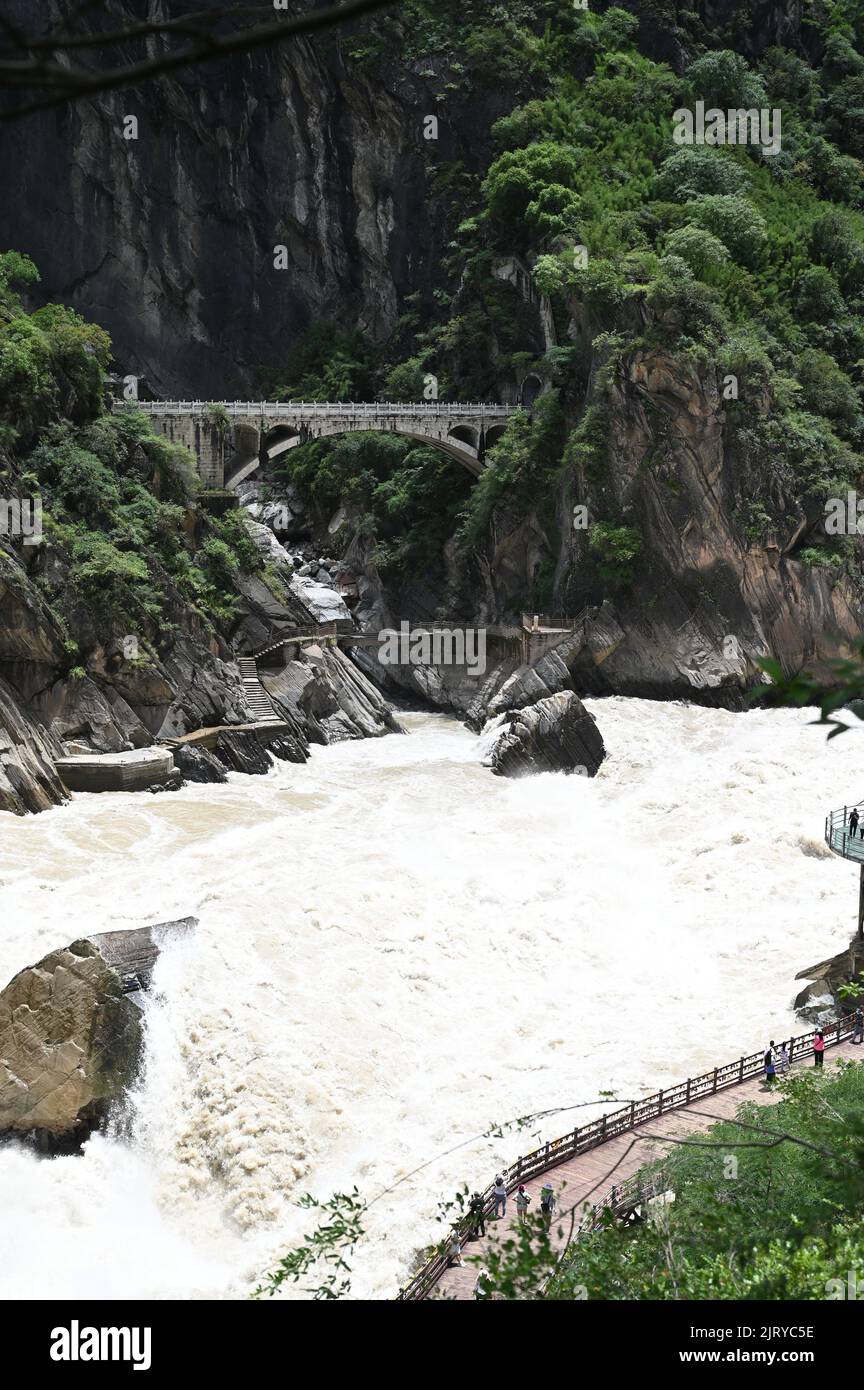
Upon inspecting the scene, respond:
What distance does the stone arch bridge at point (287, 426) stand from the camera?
57625 millimetres

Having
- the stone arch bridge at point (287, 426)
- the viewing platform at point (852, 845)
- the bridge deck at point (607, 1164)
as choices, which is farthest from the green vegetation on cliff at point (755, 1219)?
the stone arch bridge at point (287, 426)

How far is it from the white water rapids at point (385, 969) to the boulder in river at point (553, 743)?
92 centimetres

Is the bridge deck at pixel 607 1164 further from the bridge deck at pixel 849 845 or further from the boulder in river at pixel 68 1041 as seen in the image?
the boulder in river at pixel 68 1041

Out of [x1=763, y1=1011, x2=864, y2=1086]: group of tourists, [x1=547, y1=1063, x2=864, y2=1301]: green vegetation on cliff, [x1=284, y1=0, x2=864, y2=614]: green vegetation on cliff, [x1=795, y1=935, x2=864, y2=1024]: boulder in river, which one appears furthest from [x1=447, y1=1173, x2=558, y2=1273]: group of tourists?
[x1=284, y1=0, x2=864, y2=614]: green vegetation on cliff

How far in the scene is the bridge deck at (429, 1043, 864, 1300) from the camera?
15580mm

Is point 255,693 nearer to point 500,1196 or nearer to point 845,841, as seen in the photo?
point 845,841

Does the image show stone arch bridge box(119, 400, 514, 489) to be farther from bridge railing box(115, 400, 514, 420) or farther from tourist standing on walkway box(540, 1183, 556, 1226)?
tourist standing on walkway box(540, 1183, 556, 1226)

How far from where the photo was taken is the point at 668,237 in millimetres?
56906

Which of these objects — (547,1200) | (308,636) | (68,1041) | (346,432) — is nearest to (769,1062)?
(547,1200)

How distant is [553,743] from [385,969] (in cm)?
1903

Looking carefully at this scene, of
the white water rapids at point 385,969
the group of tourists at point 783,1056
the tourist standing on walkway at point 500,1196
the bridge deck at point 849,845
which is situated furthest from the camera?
the bridge deck at point 849,845

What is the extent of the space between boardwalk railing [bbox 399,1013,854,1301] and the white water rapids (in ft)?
3.88

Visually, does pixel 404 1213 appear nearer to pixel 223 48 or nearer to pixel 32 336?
pixel 223 48

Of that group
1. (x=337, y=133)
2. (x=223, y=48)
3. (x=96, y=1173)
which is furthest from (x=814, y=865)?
(x=337, y=133)
